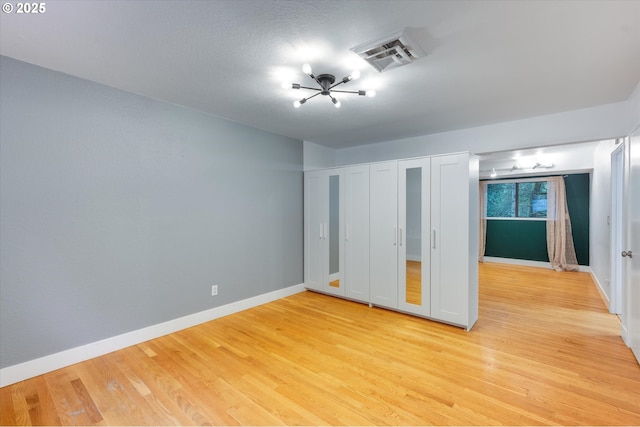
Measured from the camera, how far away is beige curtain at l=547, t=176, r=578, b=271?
20.5ft

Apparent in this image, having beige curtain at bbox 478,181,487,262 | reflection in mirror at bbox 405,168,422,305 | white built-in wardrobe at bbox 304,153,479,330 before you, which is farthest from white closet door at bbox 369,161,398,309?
beige curtain at bbox 478,181,487,262

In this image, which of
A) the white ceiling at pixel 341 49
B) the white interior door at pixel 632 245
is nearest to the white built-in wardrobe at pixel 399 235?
the white ceiling at pixel 341 49

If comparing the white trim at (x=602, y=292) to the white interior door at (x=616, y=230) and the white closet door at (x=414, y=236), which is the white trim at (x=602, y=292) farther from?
the white closet door at (x=414, y=236)

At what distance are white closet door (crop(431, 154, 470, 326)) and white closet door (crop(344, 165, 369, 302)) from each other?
3.11 feet

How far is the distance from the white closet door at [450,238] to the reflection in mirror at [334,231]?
146 cm

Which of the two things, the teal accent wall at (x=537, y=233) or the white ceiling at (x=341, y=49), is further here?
the teal accent wall at (x=537, y=233)

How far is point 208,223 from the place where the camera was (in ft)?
11.5

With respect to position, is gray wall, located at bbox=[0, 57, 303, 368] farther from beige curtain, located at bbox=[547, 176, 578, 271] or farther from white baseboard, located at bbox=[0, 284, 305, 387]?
beige curtain, located at bbox=[547, 176, 578, 271]

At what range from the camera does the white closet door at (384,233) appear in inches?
150

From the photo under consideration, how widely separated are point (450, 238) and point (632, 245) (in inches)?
63.3

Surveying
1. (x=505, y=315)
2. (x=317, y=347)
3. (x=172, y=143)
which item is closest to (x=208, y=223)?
(x=172, y=143)

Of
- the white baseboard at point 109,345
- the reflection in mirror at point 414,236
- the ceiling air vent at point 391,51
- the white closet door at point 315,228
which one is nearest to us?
the ceiling air vent at point 391,51

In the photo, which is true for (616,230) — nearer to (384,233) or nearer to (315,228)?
(384,233)

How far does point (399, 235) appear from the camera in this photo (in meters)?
3.75
